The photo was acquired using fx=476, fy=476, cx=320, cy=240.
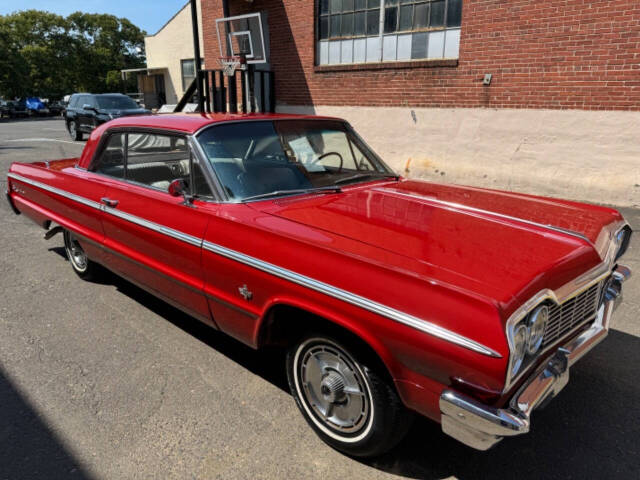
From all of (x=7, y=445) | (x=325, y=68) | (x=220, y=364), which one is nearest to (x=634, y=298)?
(x=220, y=364)

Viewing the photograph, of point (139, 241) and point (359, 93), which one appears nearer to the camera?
point (139, 241)

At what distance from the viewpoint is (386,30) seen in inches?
371

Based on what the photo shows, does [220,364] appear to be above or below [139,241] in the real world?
below

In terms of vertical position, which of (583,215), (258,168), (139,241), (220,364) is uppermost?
(258,168)

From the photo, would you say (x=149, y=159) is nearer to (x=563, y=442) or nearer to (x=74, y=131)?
(x=563, y=442)

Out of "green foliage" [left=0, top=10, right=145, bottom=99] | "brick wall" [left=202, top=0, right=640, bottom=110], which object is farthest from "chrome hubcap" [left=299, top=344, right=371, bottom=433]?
"green foliage" [left=0, top=10, right=145, bottom=99]

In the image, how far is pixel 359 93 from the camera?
992 cm

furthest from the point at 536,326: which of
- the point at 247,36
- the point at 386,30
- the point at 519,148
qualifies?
the point at 247,36

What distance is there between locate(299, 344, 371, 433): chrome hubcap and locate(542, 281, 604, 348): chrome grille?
876 mm

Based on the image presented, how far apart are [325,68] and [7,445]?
30.7 feet

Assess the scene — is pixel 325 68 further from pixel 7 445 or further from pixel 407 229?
pixel 7 445

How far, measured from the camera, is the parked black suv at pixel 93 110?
16500 mm

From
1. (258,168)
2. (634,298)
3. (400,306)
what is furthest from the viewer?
(634,298)

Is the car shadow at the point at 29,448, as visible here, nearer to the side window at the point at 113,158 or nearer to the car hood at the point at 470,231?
the car hood at the point at 470,231
